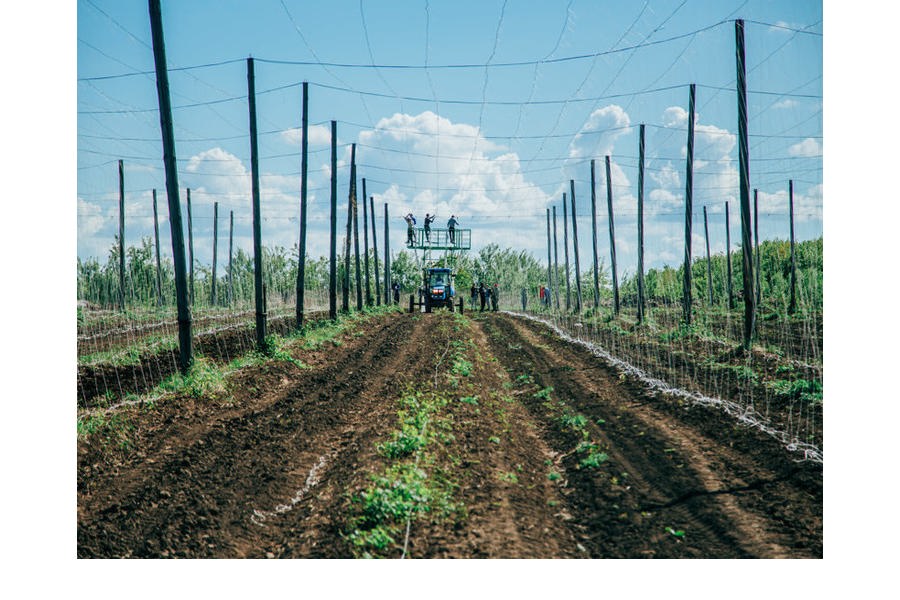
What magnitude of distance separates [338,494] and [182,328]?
6149 mm

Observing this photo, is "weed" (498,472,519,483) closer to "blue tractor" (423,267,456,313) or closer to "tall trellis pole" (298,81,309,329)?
"tall trellis pole" (298,81,309,329)

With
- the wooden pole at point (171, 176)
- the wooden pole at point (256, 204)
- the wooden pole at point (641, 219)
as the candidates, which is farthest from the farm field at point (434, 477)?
the wooden pole at point (641, 219)

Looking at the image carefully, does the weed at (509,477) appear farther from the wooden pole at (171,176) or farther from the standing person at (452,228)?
the standing person at (452,228)

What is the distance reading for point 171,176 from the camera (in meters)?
10.4

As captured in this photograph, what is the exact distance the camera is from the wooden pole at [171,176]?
33.0ft

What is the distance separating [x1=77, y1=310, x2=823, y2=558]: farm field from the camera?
5125 millimetres

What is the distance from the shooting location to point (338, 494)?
5.96m

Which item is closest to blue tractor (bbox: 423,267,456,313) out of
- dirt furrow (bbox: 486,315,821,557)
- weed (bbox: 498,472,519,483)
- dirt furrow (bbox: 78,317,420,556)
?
dirt furrow (bbox: 78,317,420,556)

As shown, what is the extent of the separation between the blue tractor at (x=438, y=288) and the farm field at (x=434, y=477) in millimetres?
19953

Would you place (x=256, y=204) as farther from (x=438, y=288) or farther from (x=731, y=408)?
(x=438, y=288)

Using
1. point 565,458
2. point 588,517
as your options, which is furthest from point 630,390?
point 588,517

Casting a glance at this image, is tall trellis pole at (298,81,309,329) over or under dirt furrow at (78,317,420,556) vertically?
over

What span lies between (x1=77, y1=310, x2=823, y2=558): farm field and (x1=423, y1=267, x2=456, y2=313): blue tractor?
20.0 metres

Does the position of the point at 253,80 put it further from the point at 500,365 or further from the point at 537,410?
the point at 537,410
